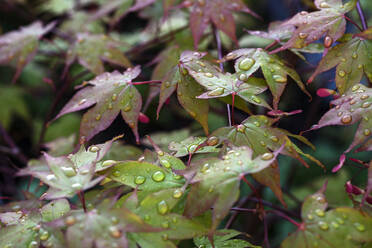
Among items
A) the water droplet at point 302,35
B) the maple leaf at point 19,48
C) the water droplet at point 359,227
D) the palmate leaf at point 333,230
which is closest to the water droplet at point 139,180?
the palmate leaf at point 333,230

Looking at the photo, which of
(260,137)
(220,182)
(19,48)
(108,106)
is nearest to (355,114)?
(260,137)

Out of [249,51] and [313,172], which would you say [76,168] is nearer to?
[249,51]

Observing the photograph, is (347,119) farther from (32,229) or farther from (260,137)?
(32,229)

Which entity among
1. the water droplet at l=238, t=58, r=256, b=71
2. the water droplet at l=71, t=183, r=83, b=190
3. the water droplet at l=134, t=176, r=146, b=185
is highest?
the water droplet at l=238, t=58, r=256, b=71

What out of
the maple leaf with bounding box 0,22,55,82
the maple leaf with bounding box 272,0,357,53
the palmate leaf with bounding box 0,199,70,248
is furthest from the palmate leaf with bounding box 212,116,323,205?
the maple leaf with bounding box 0,22,55,82

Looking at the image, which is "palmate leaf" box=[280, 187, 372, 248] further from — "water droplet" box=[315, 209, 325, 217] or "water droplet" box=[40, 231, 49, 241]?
"water droplet" box=[40, 231, 49, 241]
